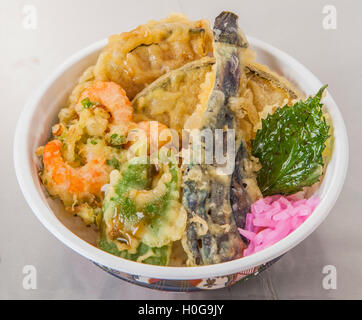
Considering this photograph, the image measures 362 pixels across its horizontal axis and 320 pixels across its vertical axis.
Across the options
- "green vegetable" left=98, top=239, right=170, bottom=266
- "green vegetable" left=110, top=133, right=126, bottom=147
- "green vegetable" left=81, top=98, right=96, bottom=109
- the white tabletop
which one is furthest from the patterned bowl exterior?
"green vegetable" left=81, top=98, right=96, bottom=109

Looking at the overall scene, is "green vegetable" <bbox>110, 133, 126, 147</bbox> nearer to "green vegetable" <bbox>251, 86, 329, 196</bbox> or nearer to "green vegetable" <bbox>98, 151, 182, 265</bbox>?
"green vegetable" <bbox>98, 151, 182, 265</bbox>

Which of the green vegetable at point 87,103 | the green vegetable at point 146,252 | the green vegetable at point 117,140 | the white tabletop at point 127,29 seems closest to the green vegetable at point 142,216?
the green vegetable at point 146,252

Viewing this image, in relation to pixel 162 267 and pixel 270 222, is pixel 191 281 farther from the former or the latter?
pixel 270 222

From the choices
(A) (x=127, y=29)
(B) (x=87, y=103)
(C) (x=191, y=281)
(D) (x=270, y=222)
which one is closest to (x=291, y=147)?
(D) (x=270, y=222)

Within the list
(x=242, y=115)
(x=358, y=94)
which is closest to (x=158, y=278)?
(x=242, y=115)

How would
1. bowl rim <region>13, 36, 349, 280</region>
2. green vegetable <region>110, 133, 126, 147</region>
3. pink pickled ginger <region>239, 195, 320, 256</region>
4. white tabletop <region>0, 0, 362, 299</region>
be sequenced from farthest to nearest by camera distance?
white tabletop <region>0, 0, 362, 299</region>, green vegetable <region>110, 133, 126, 147</region>, pink pickled ginger <region>239, 195, 320, 256</region>, bowl rim <region>13, 36, 349, 280</region>

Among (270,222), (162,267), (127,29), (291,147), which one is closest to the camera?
(162,267)
